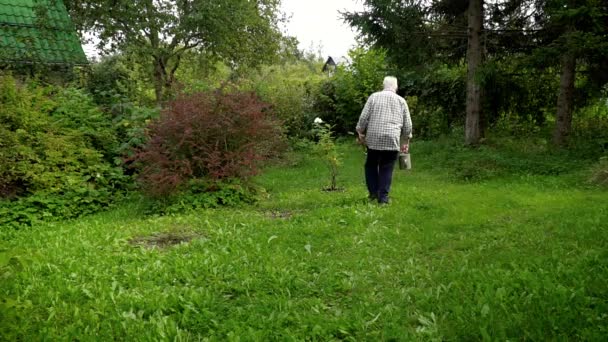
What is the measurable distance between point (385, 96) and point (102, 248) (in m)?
3.89

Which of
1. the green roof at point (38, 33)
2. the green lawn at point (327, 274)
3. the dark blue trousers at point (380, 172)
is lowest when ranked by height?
the green lawn at point (327, 274)

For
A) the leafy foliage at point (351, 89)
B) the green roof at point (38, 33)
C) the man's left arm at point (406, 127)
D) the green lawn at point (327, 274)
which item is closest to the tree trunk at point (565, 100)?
the green lawn at point (327, 274)

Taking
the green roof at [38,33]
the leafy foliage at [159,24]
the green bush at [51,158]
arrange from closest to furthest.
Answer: the green bush at [51,158] < the green roof at [38,33] < the leafy foliage at [159,24]

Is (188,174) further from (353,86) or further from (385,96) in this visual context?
(353,86)

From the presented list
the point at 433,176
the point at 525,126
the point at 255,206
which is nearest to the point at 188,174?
the point at 255,206

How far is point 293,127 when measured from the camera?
1617 cm

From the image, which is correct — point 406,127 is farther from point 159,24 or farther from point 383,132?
point 159,24

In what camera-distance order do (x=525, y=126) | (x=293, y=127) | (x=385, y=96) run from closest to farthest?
(x=385, y=96) → (x=525, y=126) → (x=293, y=127)

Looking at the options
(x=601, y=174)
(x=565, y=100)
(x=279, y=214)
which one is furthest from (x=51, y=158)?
(x=565, y=100)

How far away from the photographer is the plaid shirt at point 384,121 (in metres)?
6.36

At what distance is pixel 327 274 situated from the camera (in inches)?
151

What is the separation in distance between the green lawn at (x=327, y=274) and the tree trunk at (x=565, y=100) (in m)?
4.32

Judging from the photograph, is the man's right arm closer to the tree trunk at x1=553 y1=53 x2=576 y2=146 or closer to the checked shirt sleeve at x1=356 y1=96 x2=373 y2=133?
the checked shirt sleeve at x1=356 y1=96 x2=373 y2=133

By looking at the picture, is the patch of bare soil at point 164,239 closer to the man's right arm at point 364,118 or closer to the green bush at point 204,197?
the green bush at point 204,197
